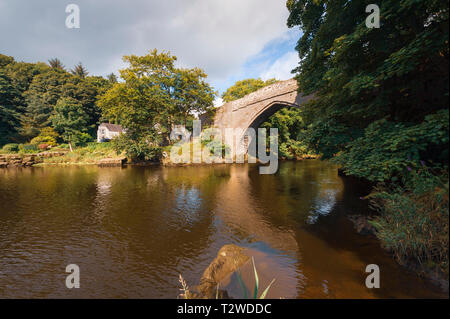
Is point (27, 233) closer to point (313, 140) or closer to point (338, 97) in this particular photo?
point (313, 140)

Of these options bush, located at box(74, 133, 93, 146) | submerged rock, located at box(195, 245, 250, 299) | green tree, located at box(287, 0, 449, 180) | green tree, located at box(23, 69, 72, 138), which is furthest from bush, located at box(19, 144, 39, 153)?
green tree, located at box(287, 0, 449, 180)

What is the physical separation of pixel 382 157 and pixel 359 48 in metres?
3.35

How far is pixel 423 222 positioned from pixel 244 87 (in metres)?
38.2

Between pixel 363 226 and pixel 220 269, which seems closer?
pixel 220 269

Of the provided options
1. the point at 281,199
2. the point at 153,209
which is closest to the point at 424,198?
the point at 281,199

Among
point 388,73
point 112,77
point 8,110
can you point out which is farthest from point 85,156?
point 112,77

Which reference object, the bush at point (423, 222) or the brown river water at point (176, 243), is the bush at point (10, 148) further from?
the bush at point (423, 222)

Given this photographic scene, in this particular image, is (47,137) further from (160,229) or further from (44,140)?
(160,229)

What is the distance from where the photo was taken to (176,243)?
5555 millimetres

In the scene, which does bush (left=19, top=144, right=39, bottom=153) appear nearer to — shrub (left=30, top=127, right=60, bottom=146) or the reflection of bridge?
shrub (left=30, top=127, right=60, bottom=146)

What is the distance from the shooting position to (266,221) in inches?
276

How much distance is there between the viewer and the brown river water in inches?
146

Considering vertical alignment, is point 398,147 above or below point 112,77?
below

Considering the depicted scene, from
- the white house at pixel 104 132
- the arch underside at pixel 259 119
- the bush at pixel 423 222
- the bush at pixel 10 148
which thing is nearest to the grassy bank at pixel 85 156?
the bush at pixel 10 148
